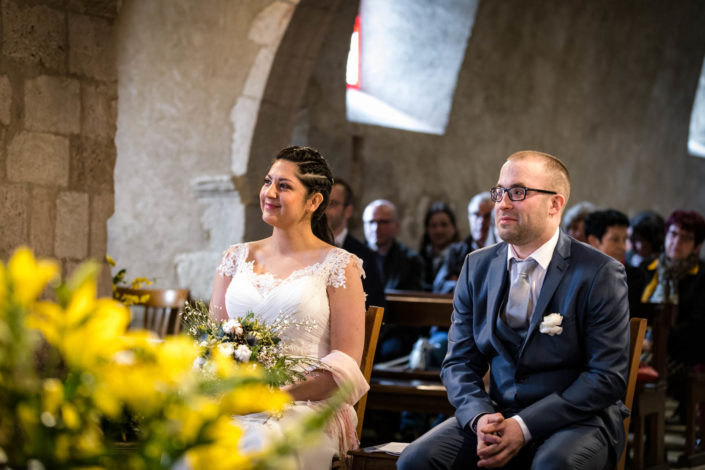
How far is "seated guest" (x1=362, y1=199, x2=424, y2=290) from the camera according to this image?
21.8ft

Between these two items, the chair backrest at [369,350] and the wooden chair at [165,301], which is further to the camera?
the wooden chair at [165,301]

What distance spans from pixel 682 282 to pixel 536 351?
3.85m

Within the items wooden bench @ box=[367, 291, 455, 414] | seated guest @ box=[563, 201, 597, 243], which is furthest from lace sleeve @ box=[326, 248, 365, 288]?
seated guest @ box=[563, 201, 597, 243]

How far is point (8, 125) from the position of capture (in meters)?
3.83

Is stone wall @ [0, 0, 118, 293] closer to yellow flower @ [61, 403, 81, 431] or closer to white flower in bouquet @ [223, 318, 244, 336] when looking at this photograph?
white flower in bouquet @ [223, 318, 244, 336]

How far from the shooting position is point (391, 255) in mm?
6746

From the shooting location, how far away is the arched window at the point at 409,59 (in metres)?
9.53

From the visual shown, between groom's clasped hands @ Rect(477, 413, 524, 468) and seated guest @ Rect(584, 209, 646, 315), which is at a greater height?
seated guest @ Rect(584, 209, 646, 315)

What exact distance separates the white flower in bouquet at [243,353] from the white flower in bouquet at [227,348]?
2 cm

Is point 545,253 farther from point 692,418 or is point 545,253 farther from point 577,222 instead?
point 577,222

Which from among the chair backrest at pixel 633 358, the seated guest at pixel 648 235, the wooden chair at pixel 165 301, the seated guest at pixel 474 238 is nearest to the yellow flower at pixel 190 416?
the chair backrest at pixel 633 358

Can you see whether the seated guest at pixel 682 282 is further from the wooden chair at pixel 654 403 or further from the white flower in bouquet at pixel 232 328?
the white flower in bouquet at pixel 232 328

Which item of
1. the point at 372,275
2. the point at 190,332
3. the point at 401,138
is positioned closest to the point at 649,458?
the point at 372,275

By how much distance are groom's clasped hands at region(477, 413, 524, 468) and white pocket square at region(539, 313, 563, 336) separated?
29cm
